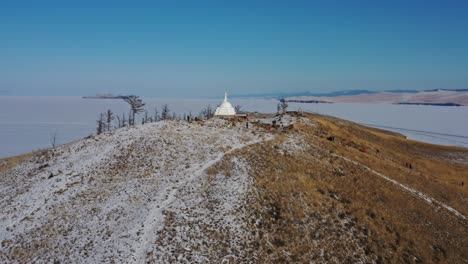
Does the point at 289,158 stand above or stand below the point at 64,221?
above

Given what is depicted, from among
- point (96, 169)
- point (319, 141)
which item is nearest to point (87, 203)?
point (96, 169)

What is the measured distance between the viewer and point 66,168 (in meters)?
39.0

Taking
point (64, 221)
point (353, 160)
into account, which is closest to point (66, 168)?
point (64, 221)

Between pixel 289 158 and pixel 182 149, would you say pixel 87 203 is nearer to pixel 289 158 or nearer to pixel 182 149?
pixel 182 149

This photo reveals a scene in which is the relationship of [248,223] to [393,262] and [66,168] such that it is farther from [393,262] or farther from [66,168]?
[66,168]

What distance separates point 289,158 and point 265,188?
29.4 ft

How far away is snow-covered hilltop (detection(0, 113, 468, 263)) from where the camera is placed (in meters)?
26.4

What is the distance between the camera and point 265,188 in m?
33.6

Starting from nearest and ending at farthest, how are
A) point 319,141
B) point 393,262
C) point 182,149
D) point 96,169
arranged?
point 393,262, point 96,169, point 182,149, point 319,141

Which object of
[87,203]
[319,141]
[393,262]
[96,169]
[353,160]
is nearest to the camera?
[393,262]

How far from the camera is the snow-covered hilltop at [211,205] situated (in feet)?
86.7

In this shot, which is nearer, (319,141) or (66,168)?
(66,168)

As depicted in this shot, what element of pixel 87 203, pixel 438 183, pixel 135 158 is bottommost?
pixel 438 183

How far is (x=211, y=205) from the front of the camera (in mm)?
30578
